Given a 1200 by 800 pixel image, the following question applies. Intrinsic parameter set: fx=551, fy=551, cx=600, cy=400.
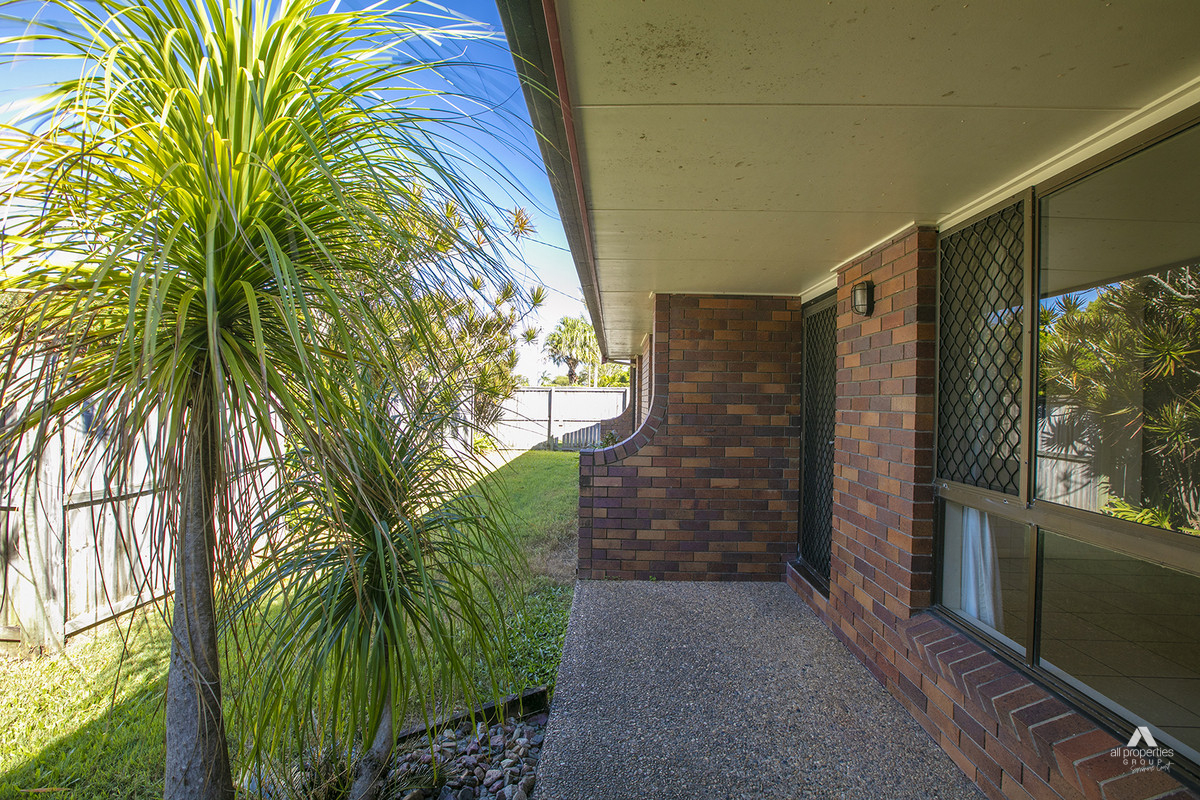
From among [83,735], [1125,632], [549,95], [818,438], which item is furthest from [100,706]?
[1125,632]

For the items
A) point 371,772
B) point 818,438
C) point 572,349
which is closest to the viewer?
point 371,772

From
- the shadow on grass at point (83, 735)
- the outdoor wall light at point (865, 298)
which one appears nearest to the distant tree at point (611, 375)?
the outdoor wall light at point (865, 298)

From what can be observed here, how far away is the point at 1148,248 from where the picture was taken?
7.65 feet

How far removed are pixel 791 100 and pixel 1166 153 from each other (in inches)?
48.2

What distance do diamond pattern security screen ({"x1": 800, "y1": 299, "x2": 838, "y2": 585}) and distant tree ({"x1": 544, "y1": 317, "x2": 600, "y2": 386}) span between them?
771 inches

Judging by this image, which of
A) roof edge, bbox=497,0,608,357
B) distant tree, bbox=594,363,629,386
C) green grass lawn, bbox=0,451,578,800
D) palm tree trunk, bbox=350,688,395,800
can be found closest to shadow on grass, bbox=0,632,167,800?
green grass lawn, bbox=0,451,578,800

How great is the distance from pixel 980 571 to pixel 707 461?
7.25 ft

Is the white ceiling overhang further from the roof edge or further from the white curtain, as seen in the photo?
the white curtain

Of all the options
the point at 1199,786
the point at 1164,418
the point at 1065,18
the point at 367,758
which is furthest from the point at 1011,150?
the point at 367,758

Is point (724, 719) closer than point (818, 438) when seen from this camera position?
Yes

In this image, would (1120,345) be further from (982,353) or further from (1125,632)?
(1125,632)

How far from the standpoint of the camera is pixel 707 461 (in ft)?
14.5

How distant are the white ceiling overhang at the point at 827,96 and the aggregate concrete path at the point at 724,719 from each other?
228cm

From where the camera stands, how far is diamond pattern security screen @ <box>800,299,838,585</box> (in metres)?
3.96
